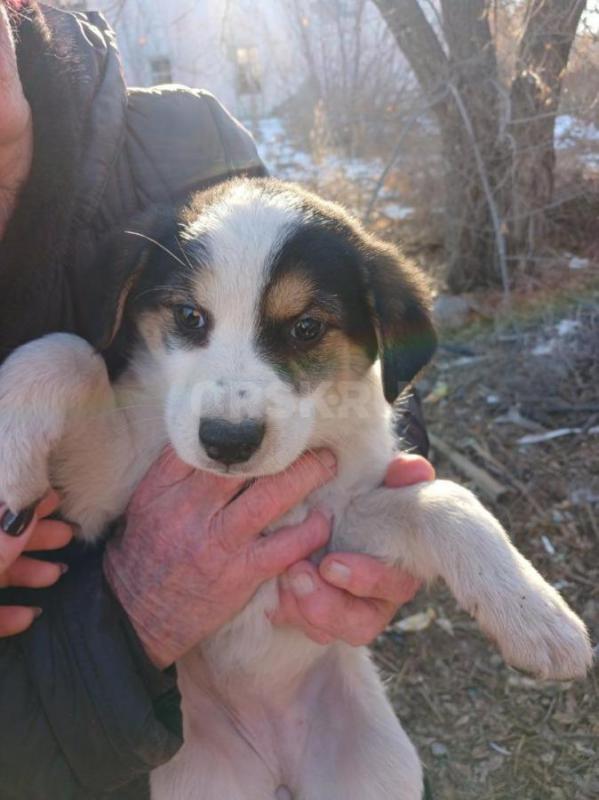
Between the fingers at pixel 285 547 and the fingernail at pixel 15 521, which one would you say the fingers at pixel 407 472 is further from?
the fingernail at pixel 15 521

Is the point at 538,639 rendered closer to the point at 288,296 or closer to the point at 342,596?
the point at 342,596

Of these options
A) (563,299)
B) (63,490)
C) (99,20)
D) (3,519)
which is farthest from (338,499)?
(563,299)

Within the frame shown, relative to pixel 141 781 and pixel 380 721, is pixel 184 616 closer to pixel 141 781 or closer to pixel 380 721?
A: pixel 141 781

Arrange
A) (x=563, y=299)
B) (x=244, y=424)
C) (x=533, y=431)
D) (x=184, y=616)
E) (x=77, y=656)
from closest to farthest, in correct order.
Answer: (x=244, y=424), (x=77, y=656), (x=184, y=616), (x=533, y=431), (x=563, y=299)

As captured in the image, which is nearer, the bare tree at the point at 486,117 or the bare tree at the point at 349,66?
the bare tree at the point at 486,117

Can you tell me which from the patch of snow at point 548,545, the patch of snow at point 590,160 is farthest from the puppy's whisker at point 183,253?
the patch of snow at point 590,160

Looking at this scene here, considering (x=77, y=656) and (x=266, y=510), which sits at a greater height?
(x=266, y=510)
